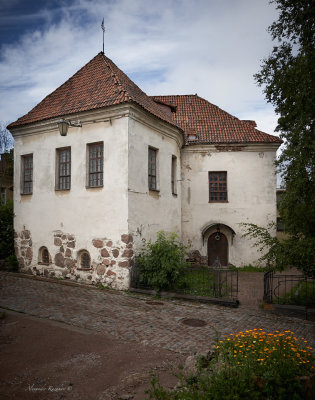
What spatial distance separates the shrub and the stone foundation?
6.72m

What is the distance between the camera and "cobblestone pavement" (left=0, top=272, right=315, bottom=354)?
6.63 m

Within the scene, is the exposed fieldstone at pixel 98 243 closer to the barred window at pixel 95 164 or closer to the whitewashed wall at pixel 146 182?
the whitewashed wall at pixel 146 182

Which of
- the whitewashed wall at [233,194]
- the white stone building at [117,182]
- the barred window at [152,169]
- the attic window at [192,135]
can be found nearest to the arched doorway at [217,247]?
the white stone building at [117,182]

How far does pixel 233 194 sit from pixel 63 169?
935cm

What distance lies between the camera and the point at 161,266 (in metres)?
10.5

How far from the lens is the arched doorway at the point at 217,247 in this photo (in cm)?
1723

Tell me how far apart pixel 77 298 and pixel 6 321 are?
2577mm

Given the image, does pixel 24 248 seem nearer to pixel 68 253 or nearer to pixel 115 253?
pixel 68 253

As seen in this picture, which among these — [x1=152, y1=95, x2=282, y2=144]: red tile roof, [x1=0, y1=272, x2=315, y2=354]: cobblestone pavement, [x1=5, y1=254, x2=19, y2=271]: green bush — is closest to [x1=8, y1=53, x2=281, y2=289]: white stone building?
[x1=152, y1=95, x2=282, y2=144]: red tile roof

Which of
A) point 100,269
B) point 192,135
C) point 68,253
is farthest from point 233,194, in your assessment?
point 68,253

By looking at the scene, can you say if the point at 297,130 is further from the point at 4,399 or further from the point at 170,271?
the point at 4,399

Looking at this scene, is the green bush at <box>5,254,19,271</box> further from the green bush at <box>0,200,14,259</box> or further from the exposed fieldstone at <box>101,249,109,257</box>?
the exposed fieldstone at <box>101,249,109,257</box>

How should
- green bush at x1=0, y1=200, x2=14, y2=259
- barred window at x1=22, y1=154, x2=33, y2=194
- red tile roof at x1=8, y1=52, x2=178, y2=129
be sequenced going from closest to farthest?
red tile roof at x1=8, y1=52, x2=178, y2=129, barred window at x1=22, y1=154, x2=33, y2=194, green bush at x1=0, y1=200, x2=14, y2=259

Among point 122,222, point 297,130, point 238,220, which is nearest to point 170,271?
point 122,222
